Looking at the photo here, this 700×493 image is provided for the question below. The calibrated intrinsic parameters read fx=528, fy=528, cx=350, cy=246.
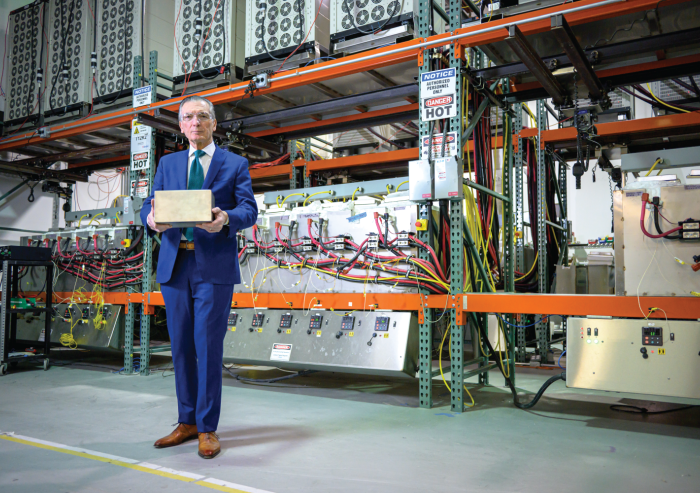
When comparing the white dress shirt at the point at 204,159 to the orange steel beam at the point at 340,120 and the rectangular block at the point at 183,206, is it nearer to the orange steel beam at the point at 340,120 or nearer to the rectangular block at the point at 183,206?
the rectangular block at the point at 183,206

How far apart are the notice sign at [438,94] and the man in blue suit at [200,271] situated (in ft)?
5.04

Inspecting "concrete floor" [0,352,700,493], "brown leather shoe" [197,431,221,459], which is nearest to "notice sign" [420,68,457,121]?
"concrete floor" [0,352,700,493]

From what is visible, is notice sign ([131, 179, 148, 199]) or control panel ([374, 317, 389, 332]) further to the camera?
notice sign ([131, 179, 148, 199])

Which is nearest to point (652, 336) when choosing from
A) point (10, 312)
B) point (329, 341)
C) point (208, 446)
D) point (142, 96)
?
point (329, 341)

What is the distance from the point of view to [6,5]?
23.6 feet

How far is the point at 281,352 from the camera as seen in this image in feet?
13.4

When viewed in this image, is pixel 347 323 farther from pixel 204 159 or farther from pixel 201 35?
pixel 201 35

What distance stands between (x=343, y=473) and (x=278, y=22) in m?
3.59

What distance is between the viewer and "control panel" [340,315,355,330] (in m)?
3.86

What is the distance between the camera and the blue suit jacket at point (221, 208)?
241cm

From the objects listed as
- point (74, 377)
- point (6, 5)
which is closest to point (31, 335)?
point (74, 377)

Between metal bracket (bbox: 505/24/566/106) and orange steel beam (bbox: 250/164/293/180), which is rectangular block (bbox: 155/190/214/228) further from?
orange steel beam (bbox: 250/164/293/180)

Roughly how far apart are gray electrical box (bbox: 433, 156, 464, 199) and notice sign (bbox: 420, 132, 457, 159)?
0.32 feet

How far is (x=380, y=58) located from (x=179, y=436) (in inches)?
112
